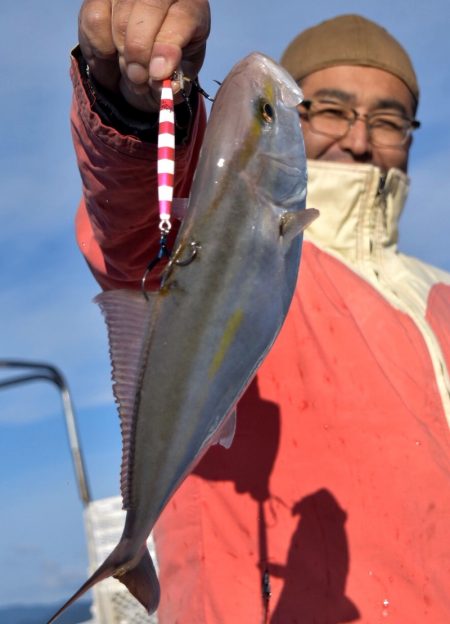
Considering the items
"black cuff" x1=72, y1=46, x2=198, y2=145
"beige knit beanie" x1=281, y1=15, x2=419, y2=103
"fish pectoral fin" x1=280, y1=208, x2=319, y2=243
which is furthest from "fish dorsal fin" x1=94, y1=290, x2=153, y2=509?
"beige knit beanie" x1=281, y1=15, x2=419, y2=103

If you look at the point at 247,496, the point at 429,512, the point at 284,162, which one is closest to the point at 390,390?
the point at 429,512

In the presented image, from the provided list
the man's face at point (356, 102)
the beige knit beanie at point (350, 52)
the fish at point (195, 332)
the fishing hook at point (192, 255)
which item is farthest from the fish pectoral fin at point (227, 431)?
the beige knit beanie at point (350, 52)

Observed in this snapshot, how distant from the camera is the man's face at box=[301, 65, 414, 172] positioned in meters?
3.72

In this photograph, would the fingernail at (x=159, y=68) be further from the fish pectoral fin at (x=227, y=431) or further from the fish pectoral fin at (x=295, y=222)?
the fish pectoral fin at (x=227, y=431)

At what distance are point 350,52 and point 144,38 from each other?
214 centimetres

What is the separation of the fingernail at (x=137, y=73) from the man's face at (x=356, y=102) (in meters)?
1.88

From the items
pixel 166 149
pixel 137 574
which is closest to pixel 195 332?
pixel 166 149

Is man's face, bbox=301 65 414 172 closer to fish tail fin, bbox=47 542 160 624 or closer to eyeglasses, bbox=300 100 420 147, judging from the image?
eyeglasses, bbox=300 100 420 147

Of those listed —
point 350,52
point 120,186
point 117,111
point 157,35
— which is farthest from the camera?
point 350,52

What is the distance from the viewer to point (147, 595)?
6.00ft

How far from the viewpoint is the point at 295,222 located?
73.6 inches

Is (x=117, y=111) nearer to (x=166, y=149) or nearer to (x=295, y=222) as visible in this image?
(x=166, y=149)

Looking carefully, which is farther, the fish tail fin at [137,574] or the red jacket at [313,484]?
the red jacket at [313,484]

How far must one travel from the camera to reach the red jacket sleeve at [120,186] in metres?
2.27
